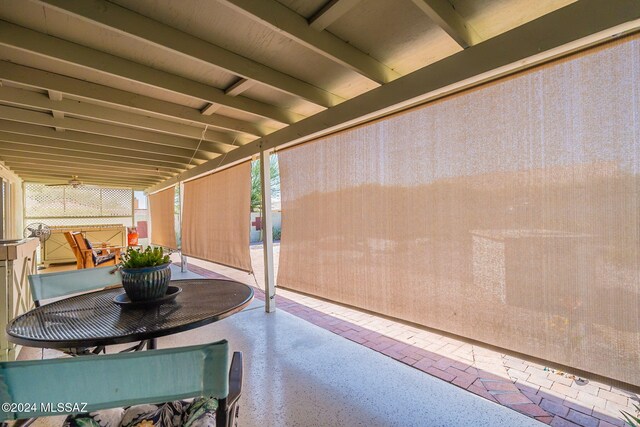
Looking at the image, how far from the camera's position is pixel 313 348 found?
2654 mm

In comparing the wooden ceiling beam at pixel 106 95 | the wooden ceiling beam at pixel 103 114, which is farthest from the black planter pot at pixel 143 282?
the wooden ceiling beam at pixel 103 114

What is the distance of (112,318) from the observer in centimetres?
135

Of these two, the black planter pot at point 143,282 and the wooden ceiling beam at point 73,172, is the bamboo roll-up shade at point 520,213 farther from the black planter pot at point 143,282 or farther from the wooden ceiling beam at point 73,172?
the wooden ceiling beam at point 73,172

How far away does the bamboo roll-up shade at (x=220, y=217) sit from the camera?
405 centimetres

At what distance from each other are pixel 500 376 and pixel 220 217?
3.96 m

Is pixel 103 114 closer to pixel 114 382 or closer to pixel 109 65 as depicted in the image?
pixel 109 65

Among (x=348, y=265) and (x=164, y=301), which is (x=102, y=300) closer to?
(x=164, y=301)

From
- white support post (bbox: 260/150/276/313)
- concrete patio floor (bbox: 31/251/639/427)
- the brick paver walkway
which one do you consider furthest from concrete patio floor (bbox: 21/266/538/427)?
white support post (bbox: 260/150/276/313)

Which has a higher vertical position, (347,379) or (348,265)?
(348,265)

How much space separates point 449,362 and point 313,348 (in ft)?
3.84

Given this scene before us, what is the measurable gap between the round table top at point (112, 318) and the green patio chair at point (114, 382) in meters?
0.37

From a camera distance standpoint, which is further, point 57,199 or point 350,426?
point 57,199

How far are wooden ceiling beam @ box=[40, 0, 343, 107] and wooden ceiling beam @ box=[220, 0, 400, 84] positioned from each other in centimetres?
54

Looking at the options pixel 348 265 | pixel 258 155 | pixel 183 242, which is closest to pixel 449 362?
pixel 348 265
